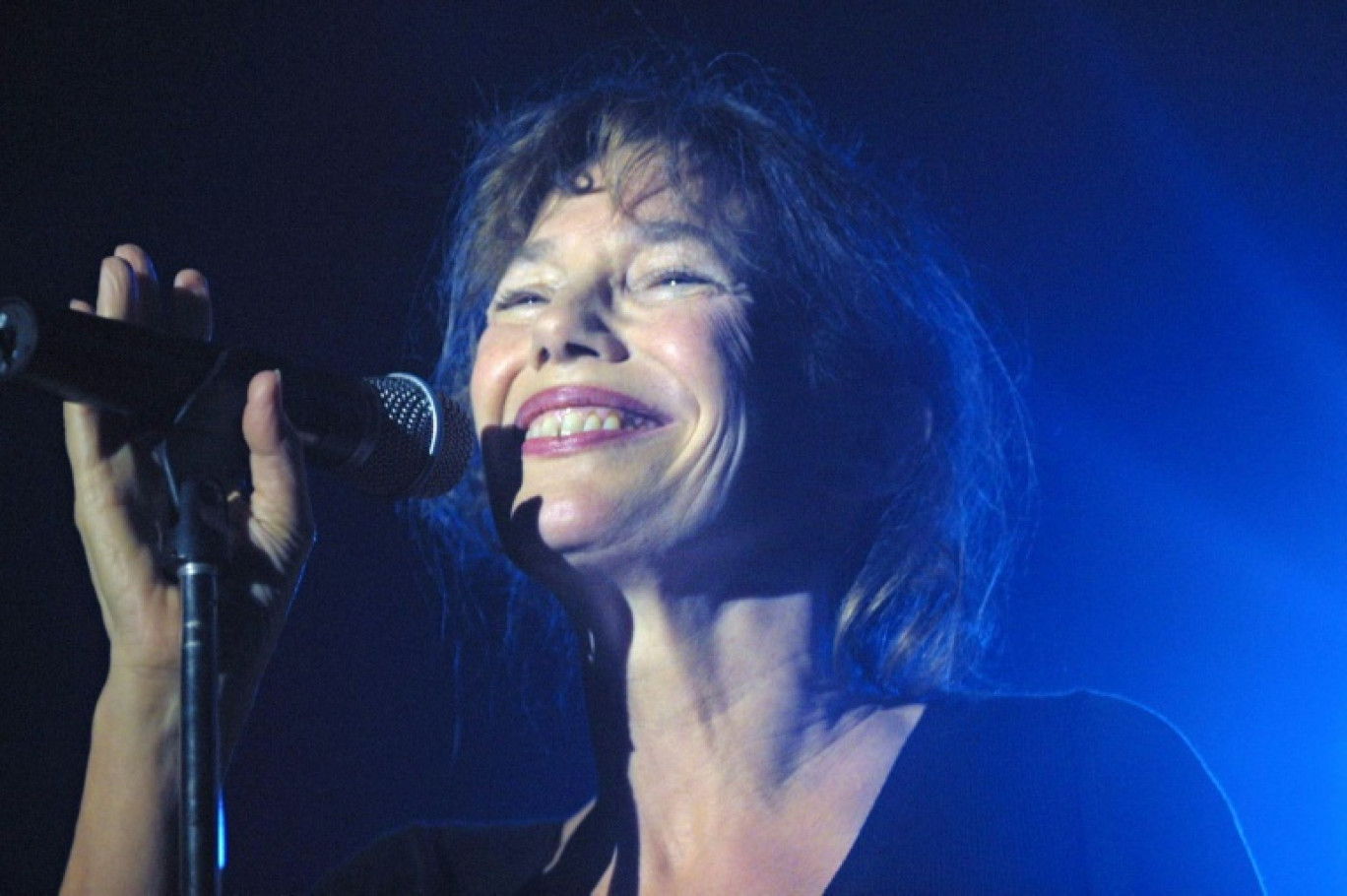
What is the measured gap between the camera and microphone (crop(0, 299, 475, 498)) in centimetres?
120

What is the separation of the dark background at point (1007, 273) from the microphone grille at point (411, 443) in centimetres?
99

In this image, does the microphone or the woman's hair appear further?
the woman's hair

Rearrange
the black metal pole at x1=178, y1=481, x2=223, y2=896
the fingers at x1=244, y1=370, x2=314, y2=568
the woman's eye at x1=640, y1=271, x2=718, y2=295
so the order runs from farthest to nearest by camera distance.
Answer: the woman's eye at x1=640, y1=271, x2=718, y2=295
the fingers at x1=244, y1=370, x2=314, y2=568
the black metal pole at x1=178, y1=481, x2=223, y2=896

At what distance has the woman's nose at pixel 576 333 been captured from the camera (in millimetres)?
1860

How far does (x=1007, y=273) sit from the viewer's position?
266 centimetres

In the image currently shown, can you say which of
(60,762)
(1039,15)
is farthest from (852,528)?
(60,762)

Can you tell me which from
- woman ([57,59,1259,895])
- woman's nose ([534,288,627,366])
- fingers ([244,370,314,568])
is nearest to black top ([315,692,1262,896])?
woman ([57,59,1259,895])

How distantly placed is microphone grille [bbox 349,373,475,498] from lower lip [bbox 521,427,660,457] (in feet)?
0.60

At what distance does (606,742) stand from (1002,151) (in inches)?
57.6

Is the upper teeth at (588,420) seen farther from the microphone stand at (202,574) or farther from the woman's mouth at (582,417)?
the microphone stand at (202,574)

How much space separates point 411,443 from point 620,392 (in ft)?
1.18

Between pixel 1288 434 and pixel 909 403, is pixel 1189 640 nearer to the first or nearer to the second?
pixel 1288 434

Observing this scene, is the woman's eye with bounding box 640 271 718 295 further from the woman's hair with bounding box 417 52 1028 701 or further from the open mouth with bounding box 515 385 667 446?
the open mouth with bounding box 515 385 667 446

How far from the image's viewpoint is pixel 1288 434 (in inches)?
101
